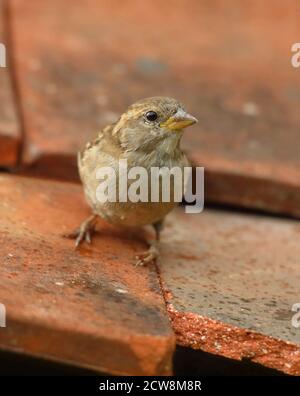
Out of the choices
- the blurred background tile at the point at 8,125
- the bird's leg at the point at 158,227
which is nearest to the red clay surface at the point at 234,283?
the bird's leg at the point at 158,227

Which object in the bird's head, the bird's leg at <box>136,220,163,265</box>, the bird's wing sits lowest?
the bird's leg at <box>136,220,163,265</box>

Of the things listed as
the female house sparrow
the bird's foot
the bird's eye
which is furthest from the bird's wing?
the bird's foot

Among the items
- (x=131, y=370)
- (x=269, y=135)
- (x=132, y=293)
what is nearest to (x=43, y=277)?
(x=132, y=293)

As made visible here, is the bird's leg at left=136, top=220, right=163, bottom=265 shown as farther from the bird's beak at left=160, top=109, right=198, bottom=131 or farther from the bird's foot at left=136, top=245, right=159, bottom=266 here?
the bird's beak at left=160, top=109, right=198, bottom=131

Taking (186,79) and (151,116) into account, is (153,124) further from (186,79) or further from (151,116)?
(186,79)

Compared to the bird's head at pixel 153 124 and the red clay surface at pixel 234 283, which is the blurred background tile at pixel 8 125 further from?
the red clay surface at pixel 234 283
